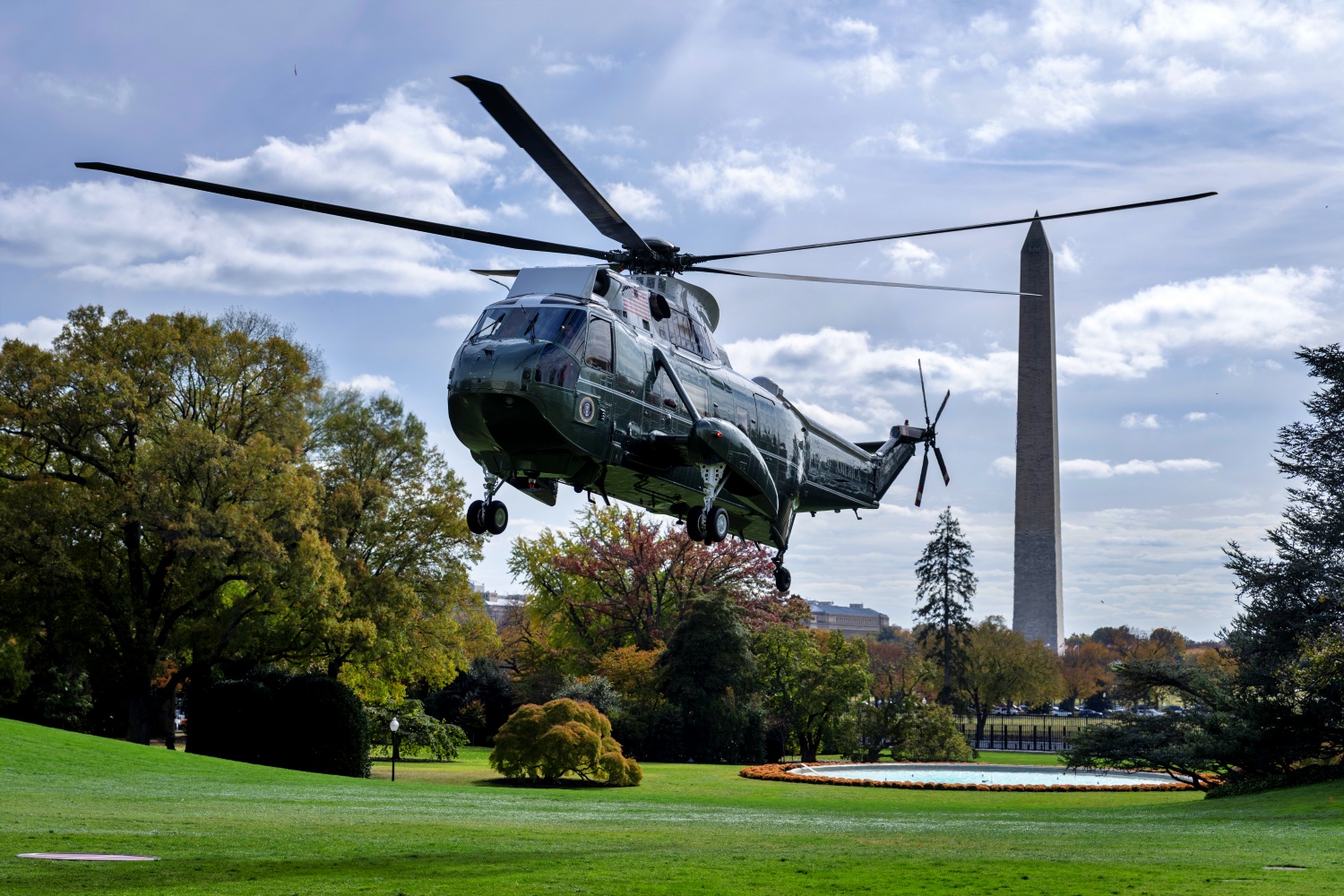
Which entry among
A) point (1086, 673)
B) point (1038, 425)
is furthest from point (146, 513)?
point (1086, 673)

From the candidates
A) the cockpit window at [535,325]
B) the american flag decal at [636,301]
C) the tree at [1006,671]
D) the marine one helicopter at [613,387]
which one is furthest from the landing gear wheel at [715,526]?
the tree at [1006,671]

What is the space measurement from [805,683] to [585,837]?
36.6m

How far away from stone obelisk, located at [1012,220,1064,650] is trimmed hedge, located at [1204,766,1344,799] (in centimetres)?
4008

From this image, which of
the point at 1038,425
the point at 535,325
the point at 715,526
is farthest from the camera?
the point at 1038,425

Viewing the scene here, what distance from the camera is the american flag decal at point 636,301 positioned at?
59.3 feet

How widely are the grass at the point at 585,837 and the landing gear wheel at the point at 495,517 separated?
4.18 metres

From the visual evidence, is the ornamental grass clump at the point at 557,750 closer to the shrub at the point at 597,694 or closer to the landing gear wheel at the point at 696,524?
the shrub at the point at 597,694

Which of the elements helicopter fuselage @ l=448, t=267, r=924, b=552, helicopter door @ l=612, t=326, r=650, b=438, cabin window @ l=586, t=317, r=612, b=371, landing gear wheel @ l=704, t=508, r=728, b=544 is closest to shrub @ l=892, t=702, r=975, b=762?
helicopter fuselage @ l=448, t=267, r=924, b=552

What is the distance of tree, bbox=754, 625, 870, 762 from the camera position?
5216cm

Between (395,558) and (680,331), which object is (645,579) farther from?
(680,331)

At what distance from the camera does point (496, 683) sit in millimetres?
58250

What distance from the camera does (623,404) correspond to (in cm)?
1742

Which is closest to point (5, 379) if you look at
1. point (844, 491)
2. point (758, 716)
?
point (844, 491)

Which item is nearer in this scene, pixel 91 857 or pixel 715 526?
pixel 91 857
